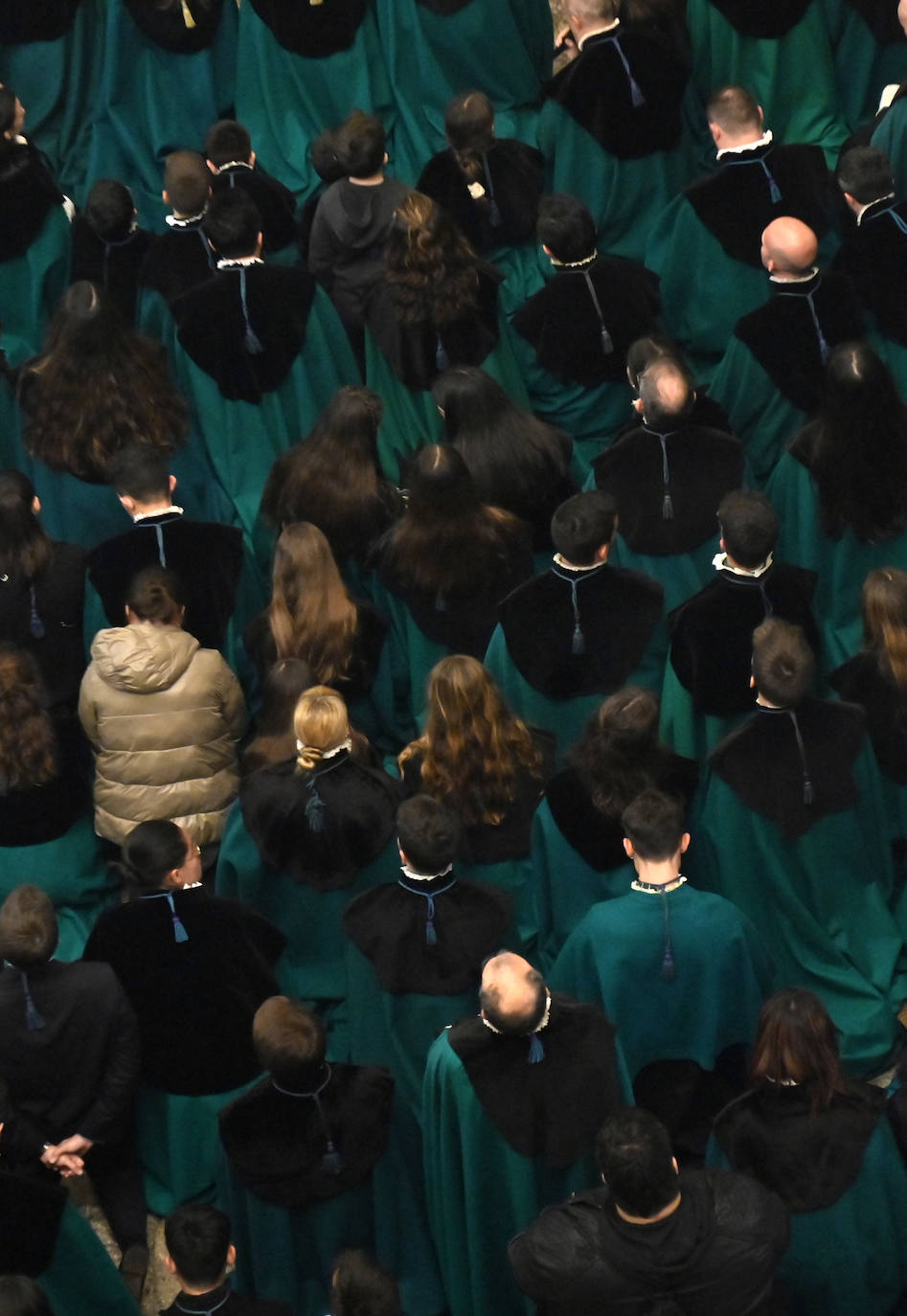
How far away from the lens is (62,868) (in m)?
8.39

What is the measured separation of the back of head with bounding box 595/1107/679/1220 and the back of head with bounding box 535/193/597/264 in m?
4.54

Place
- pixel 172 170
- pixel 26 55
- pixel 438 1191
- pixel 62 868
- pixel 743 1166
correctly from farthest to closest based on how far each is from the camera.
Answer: pixel 26 55 < pixel 172 170 < pixel 62 868 < pixel 438 1191 < pixel 743 1166

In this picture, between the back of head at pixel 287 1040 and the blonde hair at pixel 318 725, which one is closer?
the back of head at pixel 287 1040

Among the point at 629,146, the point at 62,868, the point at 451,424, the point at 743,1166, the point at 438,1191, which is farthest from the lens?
the point at 629,146

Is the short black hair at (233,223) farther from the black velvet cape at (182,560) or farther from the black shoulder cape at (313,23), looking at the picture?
the black shoulder cape at (313,23)

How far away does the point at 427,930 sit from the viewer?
23.1 ft

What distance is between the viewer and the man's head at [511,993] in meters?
6.38

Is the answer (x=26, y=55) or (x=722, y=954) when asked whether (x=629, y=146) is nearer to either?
(x=26, y=55)

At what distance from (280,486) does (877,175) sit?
2578 millimetres

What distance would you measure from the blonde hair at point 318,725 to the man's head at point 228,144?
3672 millimetres

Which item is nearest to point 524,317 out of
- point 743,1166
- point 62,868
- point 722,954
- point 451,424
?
point 451,424

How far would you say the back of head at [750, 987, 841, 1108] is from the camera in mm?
6172

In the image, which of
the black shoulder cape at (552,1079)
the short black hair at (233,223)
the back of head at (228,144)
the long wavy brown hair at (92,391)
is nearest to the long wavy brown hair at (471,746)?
the black shoulder cape at (552,1079)

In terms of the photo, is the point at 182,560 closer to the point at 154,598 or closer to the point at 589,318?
the point at 154,598
